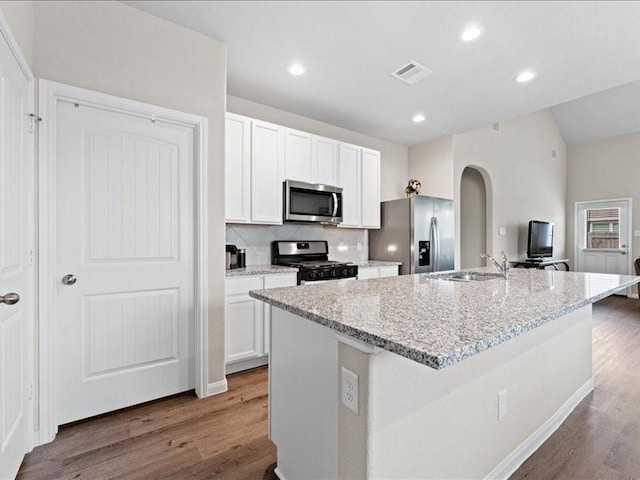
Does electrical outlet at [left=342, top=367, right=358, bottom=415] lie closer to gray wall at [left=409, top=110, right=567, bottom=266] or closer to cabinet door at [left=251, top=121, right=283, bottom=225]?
cabinet door at [left=251, top=121, right=283, bottom=225]

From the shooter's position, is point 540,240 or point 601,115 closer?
point 540,240

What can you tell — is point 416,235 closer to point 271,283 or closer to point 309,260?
point 309,260

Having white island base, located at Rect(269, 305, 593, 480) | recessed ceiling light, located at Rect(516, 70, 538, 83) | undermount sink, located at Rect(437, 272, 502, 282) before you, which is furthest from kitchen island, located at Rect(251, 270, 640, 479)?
recessed ceiling light, located at Rect(516, 70, 538, 83)

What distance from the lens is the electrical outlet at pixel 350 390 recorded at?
1072mm

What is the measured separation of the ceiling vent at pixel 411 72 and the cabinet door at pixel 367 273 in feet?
Answer: 6.34

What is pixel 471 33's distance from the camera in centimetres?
234

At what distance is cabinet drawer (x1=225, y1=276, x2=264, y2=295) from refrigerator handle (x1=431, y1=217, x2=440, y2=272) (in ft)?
7.89

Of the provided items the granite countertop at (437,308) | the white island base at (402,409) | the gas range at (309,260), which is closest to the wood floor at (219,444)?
the white island base at (402,409)

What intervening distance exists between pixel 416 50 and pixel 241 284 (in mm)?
2315

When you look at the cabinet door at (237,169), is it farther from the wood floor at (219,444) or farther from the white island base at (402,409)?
the white island base at (402,409)

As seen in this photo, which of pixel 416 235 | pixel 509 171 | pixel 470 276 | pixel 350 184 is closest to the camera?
pixel 470 276

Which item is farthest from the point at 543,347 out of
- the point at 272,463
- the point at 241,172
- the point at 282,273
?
the point at 241,172

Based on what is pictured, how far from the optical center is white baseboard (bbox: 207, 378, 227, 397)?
2416 mm

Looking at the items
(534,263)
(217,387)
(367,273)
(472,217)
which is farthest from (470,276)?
(534,263)
